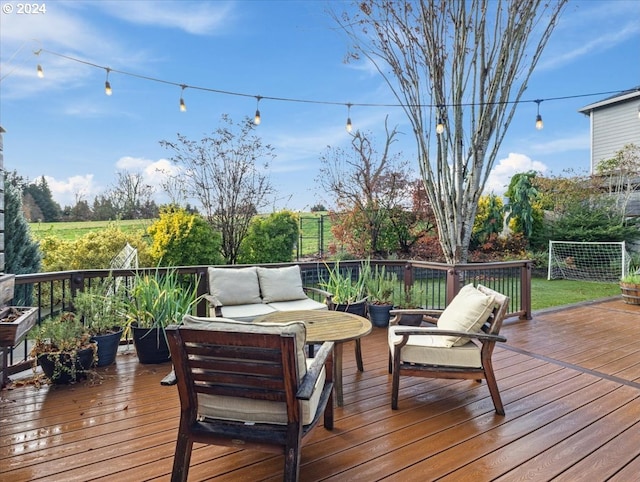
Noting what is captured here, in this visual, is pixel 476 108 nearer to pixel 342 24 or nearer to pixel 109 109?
pixel 342 24

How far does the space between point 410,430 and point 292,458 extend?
1.04 meters

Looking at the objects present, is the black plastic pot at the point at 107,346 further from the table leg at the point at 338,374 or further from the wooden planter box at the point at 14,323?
the table leg at the point at 338,374

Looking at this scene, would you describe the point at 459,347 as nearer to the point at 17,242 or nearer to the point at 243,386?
the point at 243,386

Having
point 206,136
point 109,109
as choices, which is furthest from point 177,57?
point 109,109

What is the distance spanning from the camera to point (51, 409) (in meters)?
2.61

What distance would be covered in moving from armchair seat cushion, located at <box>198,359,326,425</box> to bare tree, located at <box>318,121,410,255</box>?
24.5 feet

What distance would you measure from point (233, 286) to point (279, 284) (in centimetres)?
55

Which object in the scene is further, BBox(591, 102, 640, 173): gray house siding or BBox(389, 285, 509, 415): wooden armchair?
BBox(591, 102, 640, 173): gray house siding

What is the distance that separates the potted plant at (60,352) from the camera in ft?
9.80

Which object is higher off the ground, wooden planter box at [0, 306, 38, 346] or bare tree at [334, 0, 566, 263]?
bare tree at [334, 0, 566, 263]

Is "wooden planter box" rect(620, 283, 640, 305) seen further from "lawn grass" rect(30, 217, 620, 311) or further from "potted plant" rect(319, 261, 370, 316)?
"potted plant" rect(319, 261, 370, 316)

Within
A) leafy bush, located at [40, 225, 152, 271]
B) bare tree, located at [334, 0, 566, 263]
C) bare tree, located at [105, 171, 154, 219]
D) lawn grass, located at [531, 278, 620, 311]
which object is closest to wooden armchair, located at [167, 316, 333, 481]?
bare tree, located at [334, 0, 566, 263]

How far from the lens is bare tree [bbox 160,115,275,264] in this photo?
6.94m

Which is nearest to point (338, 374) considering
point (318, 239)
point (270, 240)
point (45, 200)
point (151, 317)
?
point (151, 317)
